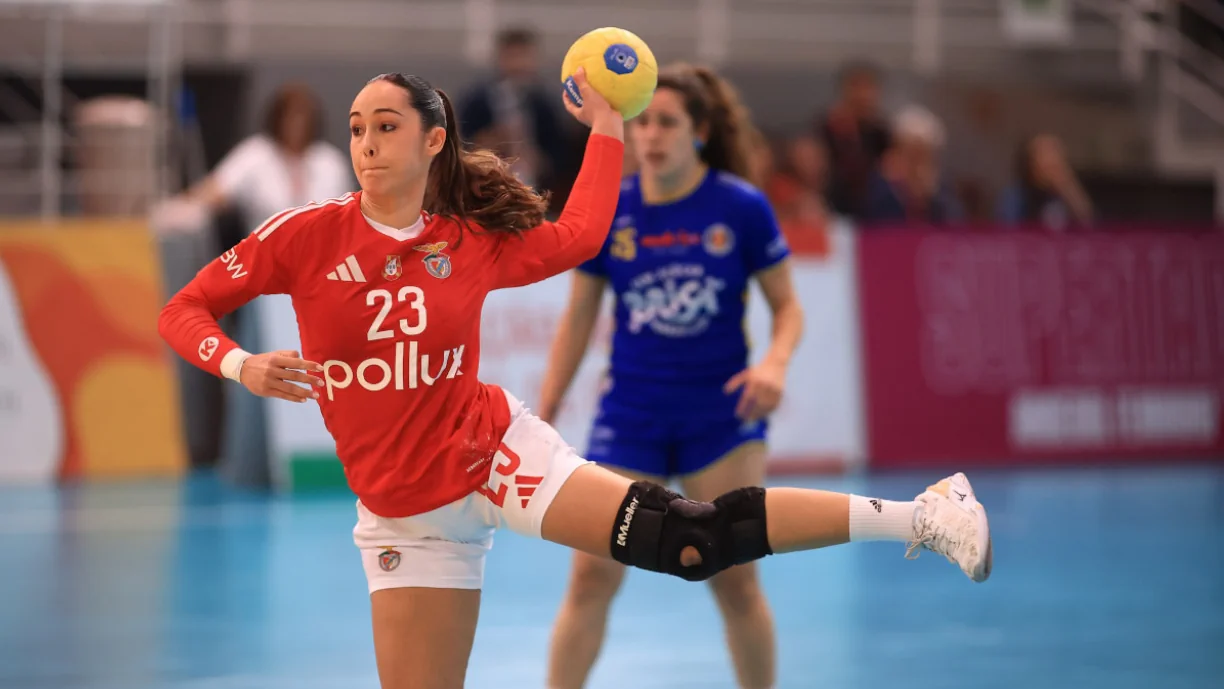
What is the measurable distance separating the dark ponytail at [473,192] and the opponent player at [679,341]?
3.07 ft

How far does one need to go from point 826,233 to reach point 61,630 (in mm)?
6611

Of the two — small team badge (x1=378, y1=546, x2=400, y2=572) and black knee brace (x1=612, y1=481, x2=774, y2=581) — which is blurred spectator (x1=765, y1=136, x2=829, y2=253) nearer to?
black knee brace (x1=612, y1=481, x2=774, y2=581)

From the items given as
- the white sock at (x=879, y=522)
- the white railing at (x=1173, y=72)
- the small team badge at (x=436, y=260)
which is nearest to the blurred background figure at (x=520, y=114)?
the small team badge at (x=436, y=260)

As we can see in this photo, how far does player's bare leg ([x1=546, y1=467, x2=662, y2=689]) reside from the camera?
4535mm

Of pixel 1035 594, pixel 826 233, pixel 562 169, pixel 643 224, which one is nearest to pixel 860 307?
pixel 826 233

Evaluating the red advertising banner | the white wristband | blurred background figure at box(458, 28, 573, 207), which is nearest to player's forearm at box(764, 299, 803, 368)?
the white wristband

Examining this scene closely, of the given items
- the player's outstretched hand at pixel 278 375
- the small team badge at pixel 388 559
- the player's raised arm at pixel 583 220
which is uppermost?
the player's raised arm at pixel 583 220

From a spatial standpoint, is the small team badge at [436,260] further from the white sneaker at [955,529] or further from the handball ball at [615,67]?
the white sneaker at [955,529]

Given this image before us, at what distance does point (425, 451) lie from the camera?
3.54 meters

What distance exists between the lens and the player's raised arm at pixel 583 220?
12.2ft

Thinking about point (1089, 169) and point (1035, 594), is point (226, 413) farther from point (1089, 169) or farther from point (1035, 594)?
point (1089, 169)

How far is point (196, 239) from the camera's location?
423 inches

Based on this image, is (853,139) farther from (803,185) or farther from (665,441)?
(665,441)

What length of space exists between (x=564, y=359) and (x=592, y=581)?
2.37ft
